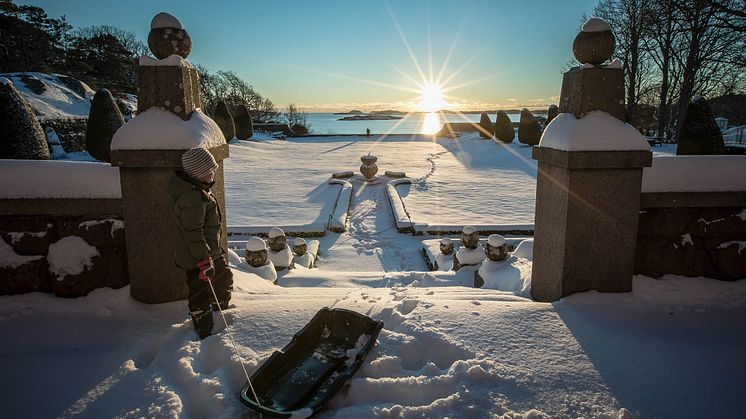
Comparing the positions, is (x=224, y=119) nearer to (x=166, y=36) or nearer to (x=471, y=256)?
(x=471, y=256)

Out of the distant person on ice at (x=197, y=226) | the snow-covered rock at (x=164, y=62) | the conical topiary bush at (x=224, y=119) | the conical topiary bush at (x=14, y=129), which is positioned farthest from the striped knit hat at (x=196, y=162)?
the conical topiary bush at (x=224, y=119)

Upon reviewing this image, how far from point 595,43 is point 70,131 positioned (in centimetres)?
2196

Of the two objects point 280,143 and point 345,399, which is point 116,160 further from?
point 280,143

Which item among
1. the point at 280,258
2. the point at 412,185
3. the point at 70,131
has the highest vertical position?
the point at 70,131

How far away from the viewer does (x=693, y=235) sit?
3.45m

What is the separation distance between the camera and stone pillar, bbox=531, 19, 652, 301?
3.13 m

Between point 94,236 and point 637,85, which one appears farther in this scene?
point 637,85

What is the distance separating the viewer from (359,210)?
11.7m

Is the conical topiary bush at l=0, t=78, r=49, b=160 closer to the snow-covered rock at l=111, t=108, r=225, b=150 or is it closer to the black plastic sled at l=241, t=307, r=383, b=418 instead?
the snow-covered rock at l=111, t=108, r=225, b=150

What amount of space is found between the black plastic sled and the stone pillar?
1.78 metres

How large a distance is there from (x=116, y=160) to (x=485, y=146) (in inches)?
1036

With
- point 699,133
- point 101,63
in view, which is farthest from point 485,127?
point 101,63

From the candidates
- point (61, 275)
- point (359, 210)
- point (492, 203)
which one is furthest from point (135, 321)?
point (492, 203)

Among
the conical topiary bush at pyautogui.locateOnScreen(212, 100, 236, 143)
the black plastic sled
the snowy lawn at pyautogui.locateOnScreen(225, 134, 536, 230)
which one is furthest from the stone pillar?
the conical topiary bush at pyautogui.locateOnScreen(212, 100, 236, 143)
